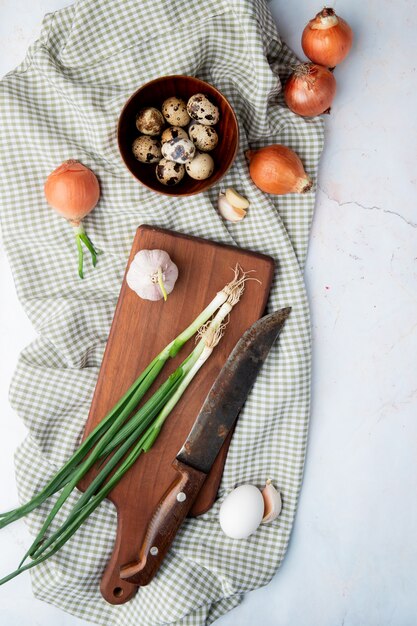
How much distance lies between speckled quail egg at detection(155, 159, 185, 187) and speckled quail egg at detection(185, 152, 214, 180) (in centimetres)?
2

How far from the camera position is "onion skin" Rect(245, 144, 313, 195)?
130 centimetres

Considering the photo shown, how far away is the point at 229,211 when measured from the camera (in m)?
1.36

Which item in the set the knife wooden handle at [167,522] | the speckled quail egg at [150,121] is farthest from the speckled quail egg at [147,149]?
the knife wooden handle at [167,522]

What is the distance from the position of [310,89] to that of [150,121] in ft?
1.12

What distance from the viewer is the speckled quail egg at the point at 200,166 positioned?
125 cm

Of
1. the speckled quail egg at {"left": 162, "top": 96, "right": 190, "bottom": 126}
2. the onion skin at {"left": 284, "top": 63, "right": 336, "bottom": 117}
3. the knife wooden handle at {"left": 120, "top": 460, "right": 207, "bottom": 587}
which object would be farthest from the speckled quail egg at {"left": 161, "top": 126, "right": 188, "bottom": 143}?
the knife wooden handle at {"left": 120, "top": 460, "right": 207, "bottom": 587}

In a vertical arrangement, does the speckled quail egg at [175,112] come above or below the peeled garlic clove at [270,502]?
above

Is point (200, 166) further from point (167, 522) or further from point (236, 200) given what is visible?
point (167, 522)

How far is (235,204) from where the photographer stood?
134cm

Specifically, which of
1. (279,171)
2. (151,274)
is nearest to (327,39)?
(279,171)

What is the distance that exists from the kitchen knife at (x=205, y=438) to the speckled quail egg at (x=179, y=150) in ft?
1.21

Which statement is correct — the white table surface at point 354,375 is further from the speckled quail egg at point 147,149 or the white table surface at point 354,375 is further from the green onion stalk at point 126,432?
the speckled quail egg at point 147,149

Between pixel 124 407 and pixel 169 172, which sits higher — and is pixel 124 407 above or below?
below

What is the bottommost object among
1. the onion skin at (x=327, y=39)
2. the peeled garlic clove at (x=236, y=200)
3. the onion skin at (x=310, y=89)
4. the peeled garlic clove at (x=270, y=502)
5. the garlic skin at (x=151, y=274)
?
the peeled garlic clove at (x=270, y=502)
